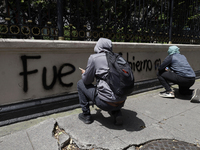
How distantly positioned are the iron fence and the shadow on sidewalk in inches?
69.5

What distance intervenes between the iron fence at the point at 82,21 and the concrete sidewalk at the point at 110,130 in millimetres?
1632

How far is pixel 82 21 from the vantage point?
3.65 m

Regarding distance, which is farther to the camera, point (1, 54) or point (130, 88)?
point (1, 54)

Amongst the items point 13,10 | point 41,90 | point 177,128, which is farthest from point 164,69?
point 13,10

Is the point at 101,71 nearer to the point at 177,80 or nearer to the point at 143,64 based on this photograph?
the point at 177,80

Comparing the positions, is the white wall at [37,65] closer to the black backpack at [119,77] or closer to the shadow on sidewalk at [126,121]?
the shadow on sidewalk at [126,121]

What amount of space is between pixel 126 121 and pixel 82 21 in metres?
2.38

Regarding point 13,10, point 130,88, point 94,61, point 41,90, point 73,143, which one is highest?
point 13,10

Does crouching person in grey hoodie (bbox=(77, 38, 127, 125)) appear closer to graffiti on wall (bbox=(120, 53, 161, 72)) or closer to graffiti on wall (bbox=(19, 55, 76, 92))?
graffiti on wall (bbox=(19, 55, 76, 92))

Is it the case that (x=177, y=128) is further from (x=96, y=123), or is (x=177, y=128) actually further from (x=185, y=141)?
(x=96, y=123)

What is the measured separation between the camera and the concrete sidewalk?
218cm

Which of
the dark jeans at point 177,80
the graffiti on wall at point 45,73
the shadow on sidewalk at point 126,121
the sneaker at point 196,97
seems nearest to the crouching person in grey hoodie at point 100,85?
the shadow on sidewalk at point 126,121

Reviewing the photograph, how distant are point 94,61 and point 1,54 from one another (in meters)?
1.51

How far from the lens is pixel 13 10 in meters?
2.95
